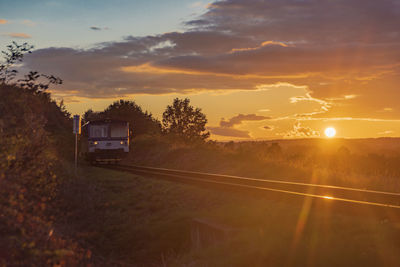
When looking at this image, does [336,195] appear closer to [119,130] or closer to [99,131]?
[119,130]

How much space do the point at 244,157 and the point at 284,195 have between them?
12.8m

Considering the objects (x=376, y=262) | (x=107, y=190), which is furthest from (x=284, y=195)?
(x=107, y=190)

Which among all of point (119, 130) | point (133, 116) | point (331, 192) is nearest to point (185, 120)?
point (133, 116)

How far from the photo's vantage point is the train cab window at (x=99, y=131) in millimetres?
33688

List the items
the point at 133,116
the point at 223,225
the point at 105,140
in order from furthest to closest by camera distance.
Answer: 1. the point at 133,116
2. the point at 105,140
3. the point at 223,225

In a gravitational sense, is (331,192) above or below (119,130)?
below

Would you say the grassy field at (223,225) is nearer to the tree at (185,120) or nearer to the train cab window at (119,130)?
the train cab window at (119,130)

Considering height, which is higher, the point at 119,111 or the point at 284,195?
the point at 119,111

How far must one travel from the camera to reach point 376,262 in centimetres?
708

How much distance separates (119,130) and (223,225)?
24.5m

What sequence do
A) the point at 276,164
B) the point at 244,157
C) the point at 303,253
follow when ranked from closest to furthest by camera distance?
the point at 303,253 → the point at 276,164 → the point at 244,157

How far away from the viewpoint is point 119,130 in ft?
112

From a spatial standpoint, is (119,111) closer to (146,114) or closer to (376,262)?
(146,114)

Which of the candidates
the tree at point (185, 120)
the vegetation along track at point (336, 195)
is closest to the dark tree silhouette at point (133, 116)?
the tree at point (185, 120)
